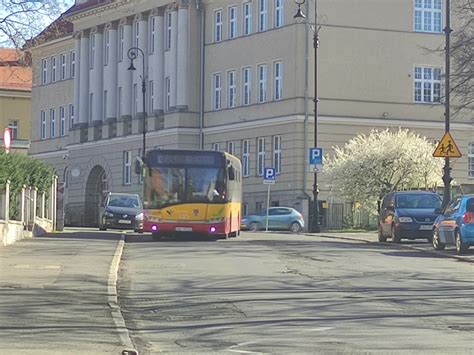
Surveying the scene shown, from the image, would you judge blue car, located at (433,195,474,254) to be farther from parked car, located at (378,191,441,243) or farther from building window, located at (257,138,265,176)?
building window, located at (257,138,265,176)

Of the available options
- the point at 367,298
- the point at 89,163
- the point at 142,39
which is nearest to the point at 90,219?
the point at 89,163

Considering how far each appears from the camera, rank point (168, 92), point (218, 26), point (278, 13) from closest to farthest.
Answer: point (278, 13) < point (218, 26) < point (168, 92)

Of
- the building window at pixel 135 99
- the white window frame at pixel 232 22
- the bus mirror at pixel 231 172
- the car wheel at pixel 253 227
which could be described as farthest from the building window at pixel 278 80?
the bus mirror at pixel 231 172

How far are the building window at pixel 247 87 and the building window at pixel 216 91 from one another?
2582 millimetres

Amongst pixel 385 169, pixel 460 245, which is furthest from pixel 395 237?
pixel 385 169

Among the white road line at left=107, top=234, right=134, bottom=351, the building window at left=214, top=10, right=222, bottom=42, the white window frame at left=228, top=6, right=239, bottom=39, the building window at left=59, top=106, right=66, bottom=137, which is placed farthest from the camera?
the building window at left=59, top=106, right=66, bottom=137

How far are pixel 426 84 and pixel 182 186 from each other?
36927 mm

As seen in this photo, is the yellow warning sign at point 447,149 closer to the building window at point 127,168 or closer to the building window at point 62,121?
the building window at point 127,168

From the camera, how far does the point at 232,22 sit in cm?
7194

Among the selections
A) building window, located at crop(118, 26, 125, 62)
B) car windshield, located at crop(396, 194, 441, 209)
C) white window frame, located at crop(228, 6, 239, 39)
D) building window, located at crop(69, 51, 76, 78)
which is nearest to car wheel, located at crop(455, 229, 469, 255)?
car windshield, located at crop(396, 194, 441, 209)

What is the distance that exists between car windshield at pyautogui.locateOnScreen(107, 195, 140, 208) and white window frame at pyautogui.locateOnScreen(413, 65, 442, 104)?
24101 millimetres

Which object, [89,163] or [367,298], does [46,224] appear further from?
[89,163]

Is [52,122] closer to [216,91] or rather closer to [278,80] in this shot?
[216,91]

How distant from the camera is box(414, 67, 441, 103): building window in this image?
6925 cm
